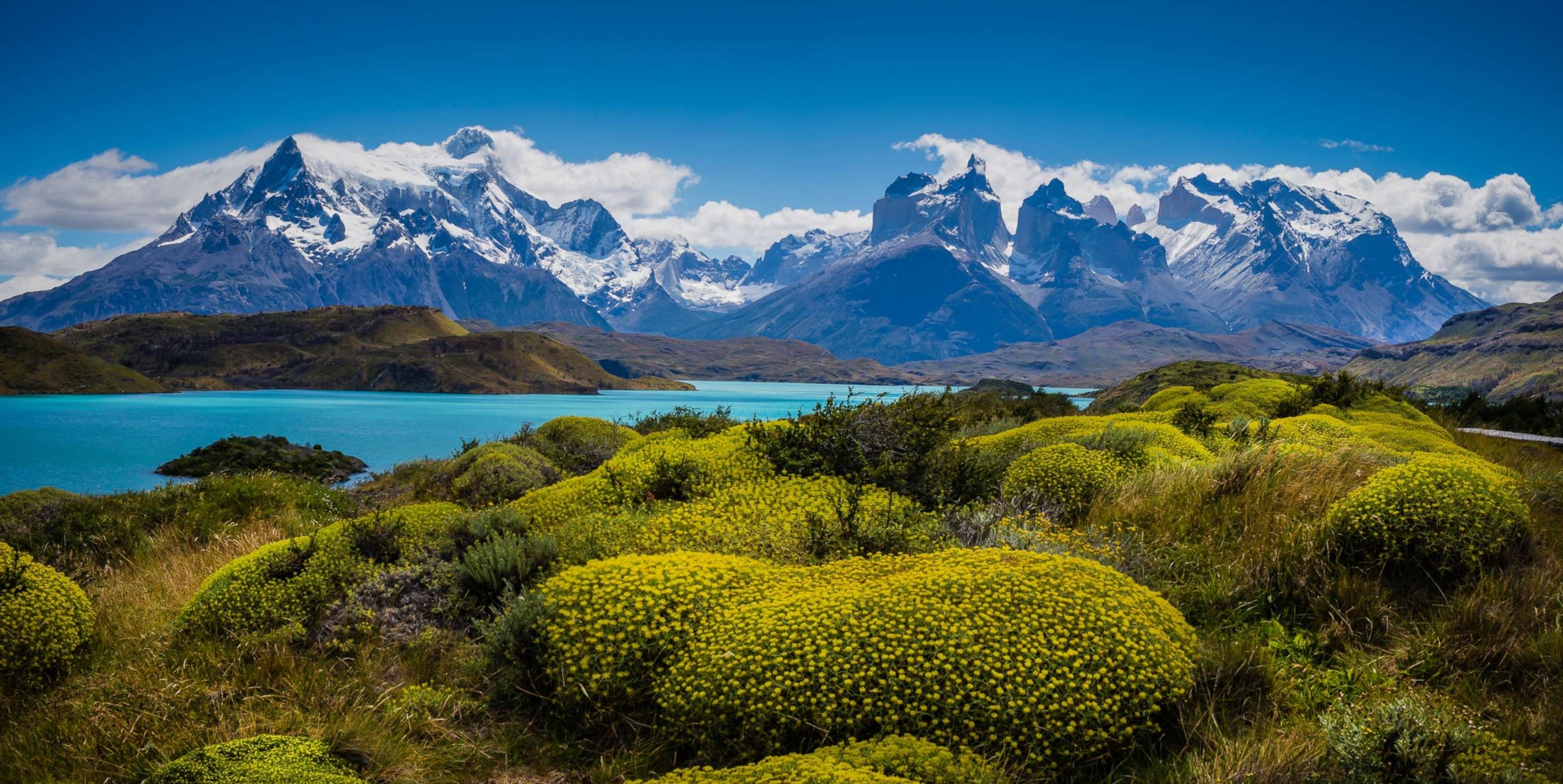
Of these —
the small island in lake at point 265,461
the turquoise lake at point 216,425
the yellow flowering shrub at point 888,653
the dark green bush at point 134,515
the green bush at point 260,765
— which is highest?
the yellow flowering shrub at point 888,653

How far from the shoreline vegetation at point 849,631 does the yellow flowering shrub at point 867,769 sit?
0.07ft

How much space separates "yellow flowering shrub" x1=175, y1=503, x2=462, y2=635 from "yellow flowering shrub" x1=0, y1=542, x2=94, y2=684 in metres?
0.72

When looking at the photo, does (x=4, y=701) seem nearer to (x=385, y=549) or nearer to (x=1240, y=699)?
(x=385, y=549)

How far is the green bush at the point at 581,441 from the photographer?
18.0 m

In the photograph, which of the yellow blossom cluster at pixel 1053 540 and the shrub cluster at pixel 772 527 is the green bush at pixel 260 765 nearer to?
the shrub cluster at pixel 772 527

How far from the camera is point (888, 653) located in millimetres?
4680

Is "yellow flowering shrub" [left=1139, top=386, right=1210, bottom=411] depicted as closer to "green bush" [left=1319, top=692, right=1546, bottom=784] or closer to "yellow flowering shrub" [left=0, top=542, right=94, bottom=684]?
"green bush" [left=1319, top=692, right=1546, bottom=784]

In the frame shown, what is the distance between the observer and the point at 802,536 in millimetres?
7570

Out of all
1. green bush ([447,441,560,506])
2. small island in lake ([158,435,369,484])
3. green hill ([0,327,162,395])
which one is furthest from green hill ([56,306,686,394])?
green bush ([447,441,560,506])

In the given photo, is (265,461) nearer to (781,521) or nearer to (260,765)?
(781,521)

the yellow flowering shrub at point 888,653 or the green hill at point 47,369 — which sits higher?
the green hill at point 47,369

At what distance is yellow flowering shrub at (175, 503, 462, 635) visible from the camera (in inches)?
273

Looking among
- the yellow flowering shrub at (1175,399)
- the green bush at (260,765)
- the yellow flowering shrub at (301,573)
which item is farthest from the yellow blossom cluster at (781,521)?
the yellow flowering shrub at (1175,399)

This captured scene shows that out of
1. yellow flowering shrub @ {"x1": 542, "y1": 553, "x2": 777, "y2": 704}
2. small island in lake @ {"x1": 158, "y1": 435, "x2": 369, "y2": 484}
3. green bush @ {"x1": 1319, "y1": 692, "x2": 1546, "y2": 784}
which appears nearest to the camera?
green bush @ {"x1": 1319, "y1": 692, "x2": 1546, "y2": 784}
